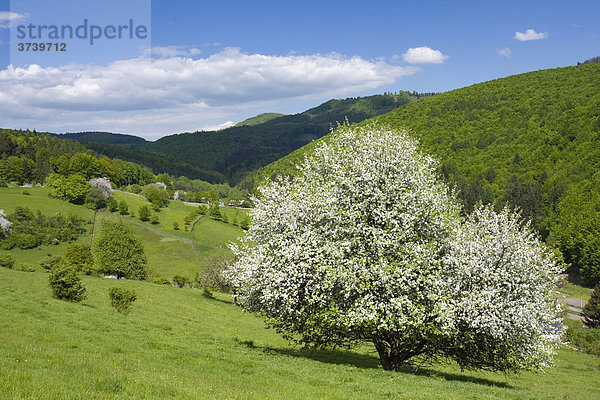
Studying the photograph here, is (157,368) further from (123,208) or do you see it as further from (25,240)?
(123,208)

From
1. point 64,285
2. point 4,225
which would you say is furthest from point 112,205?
point 64,285

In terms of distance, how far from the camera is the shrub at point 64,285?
35.3 metres

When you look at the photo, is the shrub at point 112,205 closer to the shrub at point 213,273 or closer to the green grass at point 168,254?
the green grass at point 168,254

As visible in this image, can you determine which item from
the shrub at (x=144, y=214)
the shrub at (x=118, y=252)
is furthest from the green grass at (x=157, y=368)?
the shrub at (x=144, y=214)

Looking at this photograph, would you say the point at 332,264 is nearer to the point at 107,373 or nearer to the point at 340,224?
the point at 340,224

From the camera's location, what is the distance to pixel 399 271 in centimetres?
1905

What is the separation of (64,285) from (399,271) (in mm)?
30005

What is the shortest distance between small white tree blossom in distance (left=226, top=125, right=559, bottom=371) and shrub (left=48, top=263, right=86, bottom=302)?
64.7ft

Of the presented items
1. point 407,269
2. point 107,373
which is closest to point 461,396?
point 407,269

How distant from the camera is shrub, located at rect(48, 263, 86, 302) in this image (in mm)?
35281

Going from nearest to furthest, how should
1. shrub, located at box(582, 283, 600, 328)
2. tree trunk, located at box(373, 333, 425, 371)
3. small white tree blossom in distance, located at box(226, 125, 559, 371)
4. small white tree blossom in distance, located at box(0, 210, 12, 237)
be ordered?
small white tree blossom in distance, located at box(226, 125, 559, 371), tree trunk, located at box(373, 333, 425, 371), shrub, located at box(582, 283, 600, 328), small white tree blossom in distance, located at box(0, 210, 12, 237)

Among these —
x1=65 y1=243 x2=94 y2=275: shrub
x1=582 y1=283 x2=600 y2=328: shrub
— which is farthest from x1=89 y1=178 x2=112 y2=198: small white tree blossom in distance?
x1=582 y1=283 x2=600 y2=328: shrub

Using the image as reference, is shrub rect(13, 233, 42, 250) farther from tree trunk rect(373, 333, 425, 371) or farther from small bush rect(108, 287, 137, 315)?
tree trunk rect(373, 333, 425, 371)

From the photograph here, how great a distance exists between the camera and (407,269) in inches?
761
